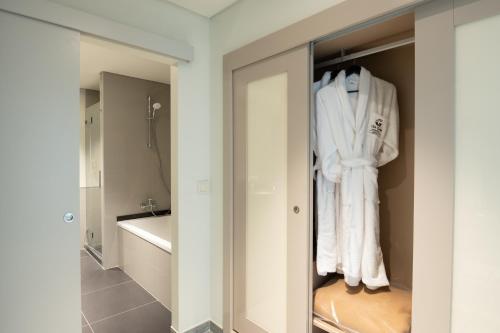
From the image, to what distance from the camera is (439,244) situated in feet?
3.64

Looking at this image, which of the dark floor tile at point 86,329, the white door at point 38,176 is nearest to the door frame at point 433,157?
the white door at point 38,176

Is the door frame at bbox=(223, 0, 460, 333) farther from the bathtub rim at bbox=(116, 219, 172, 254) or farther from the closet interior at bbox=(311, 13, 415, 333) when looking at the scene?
the bathtub rim at bbox=(116, 219, 172, 254)

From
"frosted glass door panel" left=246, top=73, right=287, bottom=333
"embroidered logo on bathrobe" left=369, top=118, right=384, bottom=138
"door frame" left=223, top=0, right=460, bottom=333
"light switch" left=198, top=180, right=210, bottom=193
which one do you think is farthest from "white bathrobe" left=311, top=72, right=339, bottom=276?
"light switch" left=198, top=180, right=210, bottom=193

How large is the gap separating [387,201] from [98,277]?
3.04m

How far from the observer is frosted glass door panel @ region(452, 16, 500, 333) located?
1007 millimetres

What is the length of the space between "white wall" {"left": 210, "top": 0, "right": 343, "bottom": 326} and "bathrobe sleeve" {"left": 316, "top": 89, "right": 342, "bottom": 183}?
0.54 metres

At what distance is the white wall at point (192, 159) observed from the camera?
6.47 feet

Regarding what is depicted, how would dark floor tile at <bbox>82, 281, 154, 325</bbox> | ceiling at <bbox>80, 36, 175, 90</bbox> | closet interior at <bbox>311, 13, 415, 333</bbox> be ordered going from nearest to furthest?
closet interior at <bbox>311, 13, 415, 333</bbox>
dark floor tile at <bbox>82, 281, 154, 325</bbox>
ceiling at <bbox>80, 36, 175, 90</bbox>

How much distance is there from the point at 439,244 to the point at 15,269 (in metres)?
1.90

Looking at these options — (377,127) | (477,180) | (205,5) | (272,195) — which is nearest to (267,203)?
(272,195)

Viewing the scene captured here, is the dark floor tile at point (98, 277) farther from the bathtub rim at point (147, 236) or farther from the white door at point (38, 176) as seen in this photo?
the white door at point (38, 176)

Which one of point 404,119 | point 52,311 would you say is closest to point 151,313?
point 52,311

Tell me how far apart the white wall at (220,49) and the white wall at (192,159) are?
52 millimetres

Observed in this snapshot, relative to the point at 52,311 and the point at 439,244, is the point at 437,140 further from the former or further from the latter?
the point at 52,311
